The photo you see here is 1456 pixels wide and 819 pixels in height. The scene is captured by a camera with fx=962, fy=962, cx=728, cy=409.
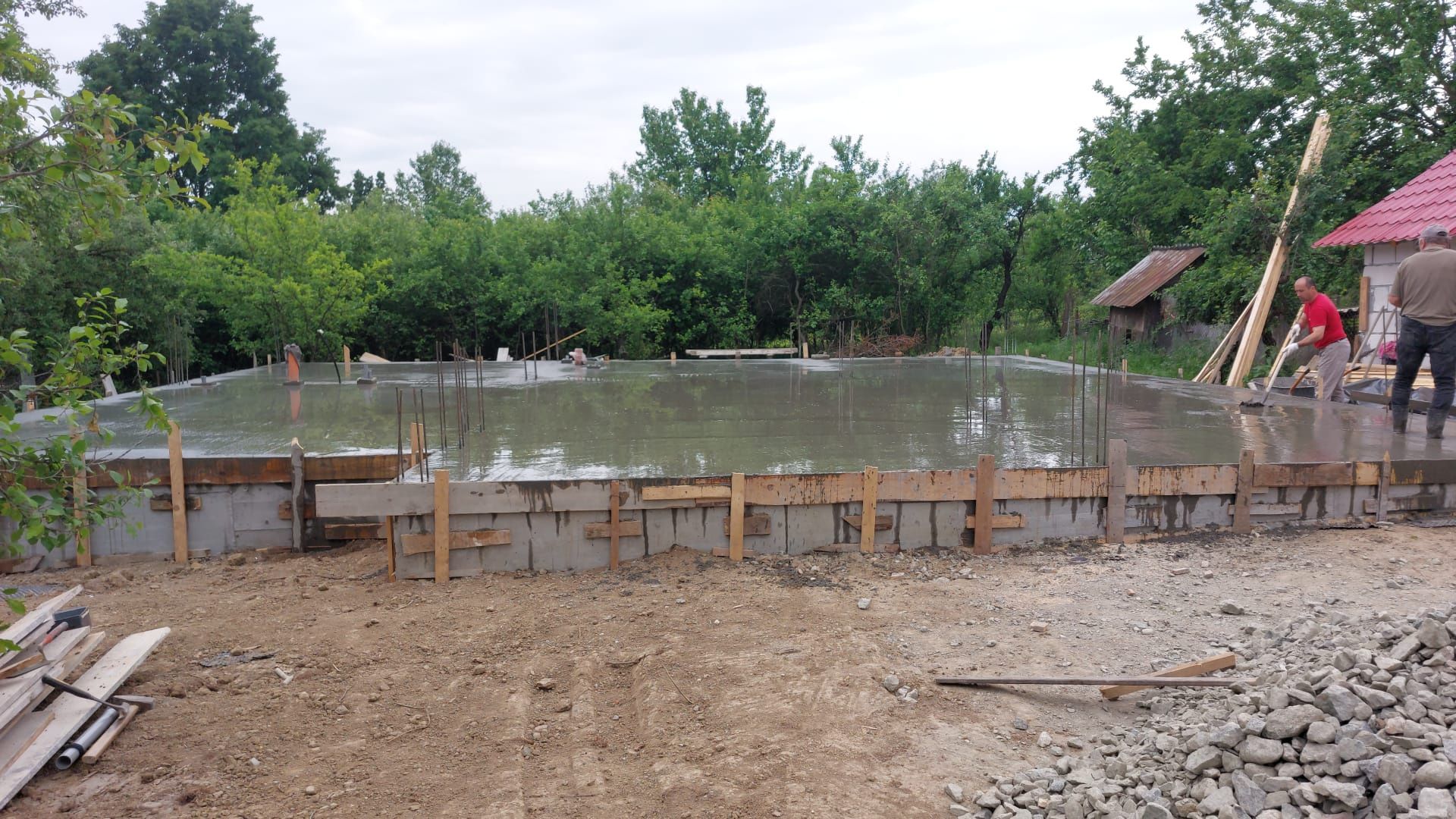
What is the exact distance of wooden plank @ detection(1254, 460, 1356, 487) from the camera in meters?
6.87

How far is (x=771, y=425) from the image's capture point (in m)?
9.52

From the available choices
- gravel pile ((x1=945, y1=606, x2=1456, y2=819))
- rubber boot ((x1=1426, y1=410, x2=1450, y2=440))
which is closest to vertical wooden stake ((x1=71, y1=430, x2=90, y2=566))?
gravel pile ((x1=945, y1=606, x2=1456, y2=819))

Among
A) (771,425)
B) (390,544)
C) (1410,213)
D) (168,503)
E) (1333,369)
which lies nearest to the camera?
(390,544)

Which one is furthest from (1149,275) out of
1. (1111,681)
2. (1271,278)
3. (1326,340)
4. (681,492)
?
(1111,681)

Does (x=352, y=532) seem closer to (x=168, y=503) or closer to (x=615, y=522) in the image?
(x=168, y=503)

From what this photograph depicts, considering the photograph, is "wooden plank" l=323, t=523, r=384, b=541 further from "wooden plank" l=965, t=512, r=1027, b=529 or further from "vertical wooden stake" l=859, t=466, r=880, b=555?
"wooden plank" l=965, t=512, r=1027, b=529

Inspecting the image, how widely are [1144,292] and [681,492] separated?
525 inches

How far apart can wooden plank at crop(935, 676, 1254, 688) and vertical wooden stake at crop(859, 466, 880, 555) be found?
199cm

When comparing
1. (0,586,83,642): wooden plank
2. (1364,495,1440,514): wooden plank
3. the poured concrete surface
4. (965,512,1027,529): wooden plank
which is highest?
the poured concrete surface

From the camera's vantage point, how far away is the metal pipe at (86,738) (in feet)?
14.0

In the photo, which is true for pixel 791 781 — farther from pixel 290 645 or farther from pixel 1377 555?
pixel 1377 555

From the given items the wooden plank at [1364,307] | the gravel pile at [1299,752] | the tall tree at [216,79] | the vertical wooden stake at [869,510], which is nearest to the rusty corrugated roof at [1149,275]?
the wooden plank at [1364,307]

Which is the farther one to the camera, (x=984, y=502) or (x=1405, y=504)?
(x=1405, y=504)

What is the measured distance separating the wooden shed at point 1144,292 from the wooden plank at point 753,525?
12.8 meters
